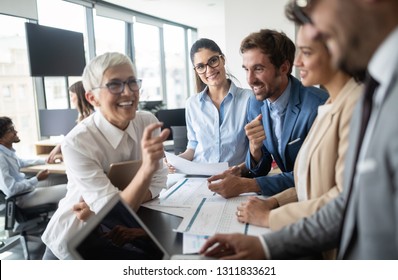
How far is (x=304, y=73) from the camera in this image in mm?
852

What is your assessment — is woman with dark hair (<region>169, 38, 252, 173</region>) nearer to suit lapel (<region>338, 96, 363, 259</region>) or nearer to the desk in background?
suit lapel (<region>338, 96, 363, 259</region>)

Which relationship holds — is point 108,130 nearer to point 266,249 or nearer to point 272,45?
point 266,249

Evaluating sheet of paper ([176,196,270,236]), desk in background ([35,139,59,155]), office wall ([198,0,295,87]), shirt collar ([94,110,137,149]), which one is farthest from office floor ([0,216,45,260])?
office wall ([198,0,295,87])

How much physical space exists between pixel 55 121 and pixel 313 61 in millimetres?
3264

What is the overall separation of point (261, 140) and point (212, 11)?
534 cm

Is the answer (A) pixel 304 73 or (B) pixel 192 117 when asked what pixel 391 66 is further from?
(B) pixel 192 117

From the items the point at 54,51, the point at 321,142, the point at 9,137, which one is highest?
the point at 54,51

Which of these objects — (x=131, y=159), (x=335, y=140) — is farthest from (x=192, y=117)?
(x=335, y=140)

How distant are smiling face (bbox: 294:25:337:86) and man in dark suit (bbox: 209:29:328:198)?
0.32 meters

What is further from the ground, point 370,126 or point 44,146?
point 370,126

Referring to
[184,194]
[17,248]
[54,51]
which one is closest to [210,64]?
[184,194]

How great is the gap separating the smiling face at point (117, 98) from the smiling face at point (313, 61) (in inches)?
19.7

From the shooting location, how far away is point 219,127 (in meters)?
1.73

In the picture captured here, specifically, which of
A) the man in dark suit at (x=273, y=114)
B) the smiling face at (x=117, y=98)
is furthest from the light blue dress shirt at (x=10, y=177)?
the man in dark suit at (x=273, y=114)
